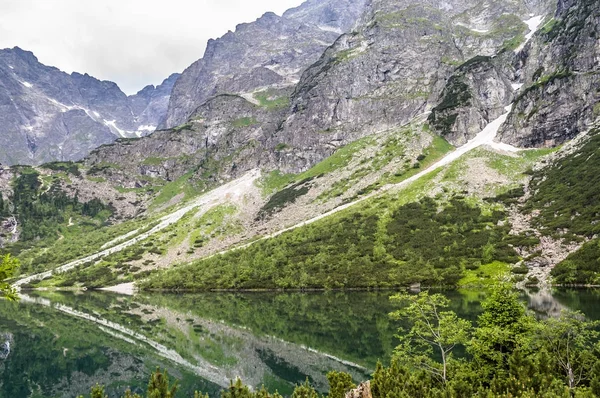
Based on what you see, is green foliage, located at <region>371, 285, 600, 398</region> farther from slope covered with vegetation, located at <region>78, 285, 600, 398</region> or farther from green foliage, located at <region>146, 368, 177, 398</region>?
green foliage, located at <region>146, 368, 177, 398</region>

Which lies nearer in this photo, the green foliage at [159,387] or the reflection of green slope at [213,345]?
the green foliage at [159,387]

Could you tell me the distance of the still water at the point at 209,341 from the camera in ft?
149

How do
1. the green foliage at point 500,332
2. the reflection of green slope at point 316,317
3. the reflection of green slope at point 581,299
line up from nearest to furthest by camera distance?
the green foliage at point 500,332
the reflection of green slope at point 316,317
the reflection of green slope at point 581,299

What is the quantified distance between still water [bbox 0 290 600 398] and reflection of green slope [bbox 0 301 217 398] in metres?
0.12

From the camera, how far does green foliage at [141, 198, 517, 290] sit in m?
114

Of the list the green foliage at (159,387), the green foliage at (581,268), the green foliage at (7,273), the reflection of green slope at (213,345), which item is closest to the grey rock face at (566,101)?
the green foliage at (581,268)

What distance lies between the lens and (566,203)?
12362 cm

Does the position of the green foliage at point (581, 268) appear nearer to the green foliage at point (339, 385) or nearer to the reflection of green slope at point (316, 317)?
the reflection of green slope at point (316, 317)

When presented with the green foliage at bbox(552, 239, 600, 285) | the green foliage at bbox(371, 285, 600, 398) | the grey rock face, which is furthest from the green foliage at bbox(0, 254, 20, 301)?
the grey rock face

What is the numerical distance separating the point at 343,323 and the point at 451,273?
51.0 meters

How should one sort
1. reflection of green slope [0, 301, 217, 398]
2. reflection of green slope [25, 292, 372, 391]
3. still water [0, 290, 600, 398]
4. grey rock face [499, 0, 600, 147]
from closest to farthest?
1. reflection of green slope [0, 301, 217, 398]
2. reflection of green slope [25, 292, 372, 391]
3. still water [0, 290, 600, 398]
4. grey rock face [499, 0, 600, 147]

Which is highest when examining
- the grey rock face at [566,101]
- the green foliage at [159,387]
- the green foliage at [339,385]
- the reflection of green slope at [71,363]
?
the grey rock face at [566,101]

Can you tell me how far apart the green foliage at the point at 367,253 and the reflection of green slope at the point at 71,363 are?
6133 cm

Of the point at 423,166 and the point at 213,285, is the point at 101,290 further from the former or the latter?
the point at 423,166
